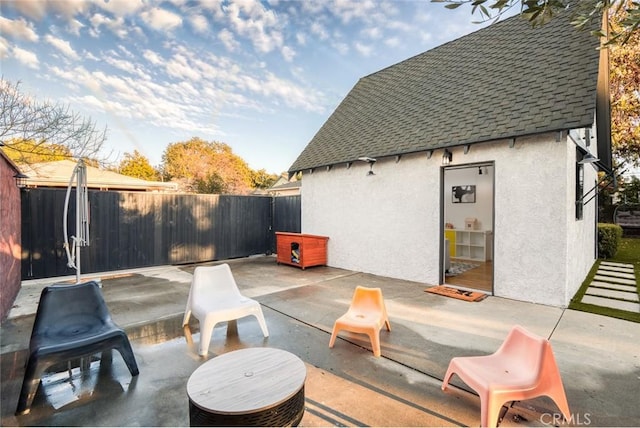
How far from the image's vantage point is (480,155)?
5.57 meters

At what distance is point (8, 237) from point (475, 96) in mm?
8781

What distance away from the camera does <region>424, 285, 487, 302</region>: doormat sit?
519 centimetres

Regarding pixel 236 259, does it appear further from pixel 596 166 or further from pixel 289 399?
pixel 596 166

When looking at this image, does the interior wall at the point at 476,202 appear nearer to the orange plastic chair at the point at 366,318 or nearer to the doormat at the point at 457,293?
the doormat at the point at 457,293

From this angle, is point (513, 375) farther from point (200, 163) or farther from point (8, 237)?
point (200, 163)

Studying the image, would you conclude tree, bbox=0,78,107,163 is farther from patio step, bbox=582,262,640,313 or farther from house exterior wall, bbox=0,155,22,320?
patio step, bbox=582,262,640,313

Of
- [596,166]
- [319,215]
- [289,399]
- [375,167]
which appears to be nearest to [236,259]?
[319,215]

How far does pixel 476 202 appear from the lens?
9.91 m

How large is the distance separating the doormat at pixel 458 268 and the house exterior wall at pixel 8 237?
26.3ft

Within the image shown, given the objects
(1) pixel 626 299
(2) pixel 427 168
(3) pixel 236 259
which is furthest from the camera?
(3) pixel 236 259

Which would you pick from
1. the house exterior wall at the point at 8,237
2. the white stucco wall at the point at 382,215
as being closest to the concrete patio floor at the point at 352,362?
the house exterior wall at the point at 8,237

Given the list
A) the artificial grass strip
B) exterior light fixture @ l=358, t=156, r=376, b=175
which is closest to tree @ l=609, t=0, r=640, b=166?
the artificial grass strip

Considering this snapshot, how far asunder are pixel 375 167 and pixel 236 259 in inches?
211

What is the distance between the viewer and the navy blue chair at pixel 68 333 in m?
2.39
